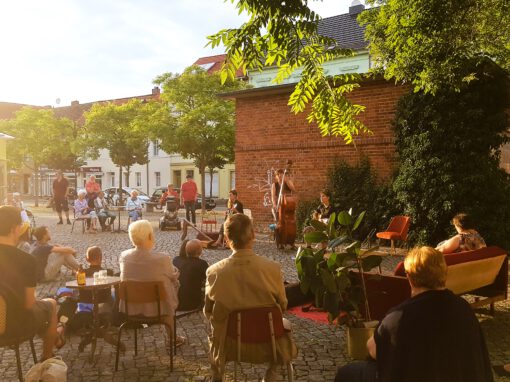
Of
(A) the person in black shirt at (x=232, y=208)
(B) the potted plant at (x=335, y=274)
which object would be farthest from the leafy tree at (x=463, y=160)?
(B) the potted plant at (x=335, y=274)

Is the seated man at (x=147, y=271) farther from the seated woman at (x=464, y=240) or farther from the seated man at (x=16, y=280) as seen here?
the seated woman at (x=464, y=240)

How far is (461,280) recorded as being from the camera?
6203 mm

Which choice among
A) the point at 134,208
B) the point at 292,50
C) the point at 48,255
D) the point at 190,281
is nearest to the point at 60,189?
the point at 134,208

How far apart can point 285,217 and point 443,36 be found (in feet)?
17.1

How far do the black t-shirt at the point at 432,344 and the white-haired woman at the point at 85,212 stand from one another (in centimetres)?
1597

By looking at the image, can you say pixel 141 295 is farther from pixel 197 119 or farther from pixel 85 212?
pixel 197 119

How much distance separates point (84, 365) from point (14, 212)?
175cm

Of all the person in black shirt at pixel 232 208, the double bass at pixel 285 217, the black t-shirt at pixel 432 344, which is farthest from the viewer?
the person in black shirt at pixel 232 208

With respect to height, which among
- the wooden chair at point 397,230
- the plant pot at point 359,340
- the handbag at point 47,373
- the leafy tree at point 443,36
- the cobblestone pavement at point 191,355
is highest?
the leafy tree at point 443,36

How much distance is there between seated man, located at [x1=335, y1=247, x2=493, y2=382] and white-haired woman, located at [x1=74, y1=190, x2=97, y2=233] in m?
15.9

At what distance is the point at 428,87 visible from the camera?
989cm

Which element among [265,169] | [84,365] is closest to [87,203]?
[265,169]

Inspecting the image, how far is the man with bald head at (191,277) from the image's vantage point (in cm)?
613

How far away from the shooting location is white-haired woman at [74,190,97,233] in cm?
1777
